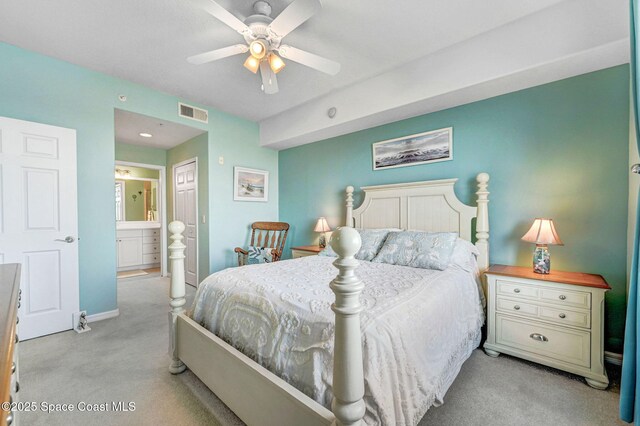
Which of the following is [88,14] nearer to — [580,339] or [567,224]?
[567,224]

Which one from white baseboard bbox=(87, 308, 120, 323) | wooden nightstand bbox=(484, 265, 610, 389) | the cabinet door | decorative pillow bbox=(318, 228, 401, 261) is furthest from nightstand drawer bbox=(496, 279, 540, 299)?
the cabinet door

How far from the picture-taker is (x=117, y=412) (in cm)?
161

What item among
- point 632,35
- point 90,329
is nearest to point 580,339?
point 632,35

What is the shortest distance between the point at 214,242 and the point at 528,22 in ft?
13.5

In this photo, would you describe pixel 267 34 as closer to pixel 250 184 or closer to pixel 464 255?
pixel 464 255

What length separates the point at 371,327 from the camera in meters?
1.16

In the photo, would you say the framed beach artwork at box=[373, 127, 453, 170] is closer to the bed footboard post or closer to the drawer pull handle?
the drawer pull handle

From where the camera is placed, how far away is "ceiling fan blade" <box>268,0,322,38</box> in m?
1.63

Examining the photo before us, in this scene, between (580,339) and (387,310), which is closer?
(387,310)

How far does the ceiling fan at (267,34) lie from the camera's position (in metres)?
1.69

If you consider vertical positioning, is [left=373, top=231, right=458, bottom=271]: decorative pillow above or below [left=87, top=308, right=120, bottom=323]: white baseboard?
above

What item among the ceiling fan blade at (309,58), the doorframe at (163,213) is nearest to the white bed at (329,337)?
the ceiling fan blade at (309,58)

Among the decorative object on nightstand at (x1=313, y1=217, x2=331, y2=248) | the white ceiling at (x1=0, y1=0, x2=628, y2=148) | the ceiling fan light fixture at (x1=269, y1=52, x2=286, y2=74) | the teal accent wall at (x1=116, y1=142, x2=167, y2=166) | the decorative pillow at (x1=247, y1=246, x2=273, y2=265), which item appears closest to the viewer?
the white ceiling at (x1=0, y1=0, x2=628, y2=148)

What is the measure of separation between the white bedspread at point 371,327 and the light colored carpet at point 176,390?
21cm
